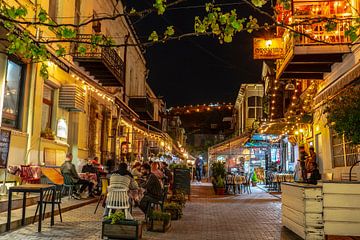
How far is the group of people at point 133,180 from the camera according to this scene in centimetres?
847

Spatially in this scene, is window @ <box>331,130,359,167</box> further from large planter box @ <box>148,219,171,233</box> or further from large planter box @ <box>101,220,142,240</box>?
large planter box @ <box>101,220,142,240</box>

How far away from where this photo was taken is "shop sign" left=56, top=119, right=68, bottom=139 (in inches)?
584

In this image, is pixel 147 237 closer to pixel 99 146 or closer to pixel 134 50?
pixel 99 146

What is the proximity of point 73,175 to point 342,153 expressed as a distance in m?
9.22

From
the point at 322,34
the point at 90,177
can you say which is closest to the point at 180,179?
the point at 90,177

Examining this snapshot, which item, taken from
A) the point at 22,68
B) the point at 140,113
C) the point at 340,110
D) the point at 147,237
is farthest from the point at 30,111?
the point at 140,113

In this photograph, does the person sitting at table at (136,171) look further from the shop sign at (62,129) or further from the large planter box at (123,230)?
the large planter box at (123,230)

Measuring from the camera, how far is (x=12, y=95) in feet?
38.2

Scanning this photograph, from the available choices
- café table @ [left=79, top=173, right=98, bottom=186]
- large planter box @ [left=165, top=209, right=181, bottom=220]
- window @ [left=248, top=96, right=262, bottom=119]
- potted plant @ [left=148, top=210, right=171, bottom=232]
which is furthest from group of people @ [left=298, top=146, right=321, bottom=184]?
window @ [left=248, top=96, right=262, bottom=119]

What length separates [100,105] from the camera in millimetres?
20422

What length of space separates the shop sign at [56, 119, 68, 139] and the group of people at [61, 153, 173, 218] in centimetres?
150

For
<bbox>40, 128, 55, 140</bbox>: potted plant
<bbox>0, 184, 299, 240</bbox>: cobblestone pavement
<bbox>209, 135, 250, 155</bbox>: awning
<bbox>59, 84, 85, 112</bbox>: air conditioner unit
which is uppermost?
<bbox>59, 84, 85, 112</bbox>: air conditioner unit

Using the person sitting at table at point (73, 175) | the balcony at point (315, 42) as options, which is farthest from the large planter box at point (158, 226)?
the balcony at point (315, 42)

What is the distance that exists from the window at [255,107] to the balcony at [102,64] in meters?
22.0
